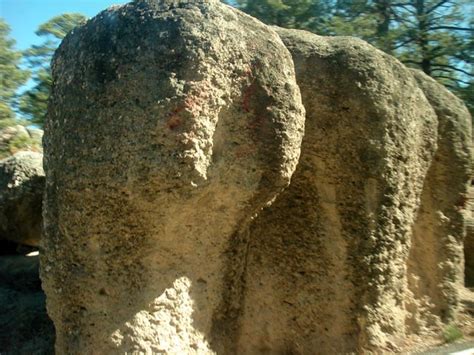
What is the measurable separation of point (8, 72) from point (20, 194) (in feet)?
28.3

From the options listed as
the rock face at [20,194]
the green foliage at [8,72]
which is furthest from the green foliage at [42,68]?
the rock face at [20,194]

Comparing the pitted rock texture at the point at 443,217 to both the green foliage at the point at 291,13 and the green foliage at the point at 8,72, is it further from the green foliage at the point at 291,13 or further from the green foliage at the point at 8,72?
the green foliage at the point at 8,72

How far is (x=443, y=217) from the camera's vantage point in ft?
17.2

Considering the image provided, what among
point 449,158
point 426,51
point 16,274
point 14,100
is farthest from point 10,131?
point 426,51

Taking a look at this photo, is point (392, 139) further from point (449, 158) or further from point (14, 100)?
point (14, 100)

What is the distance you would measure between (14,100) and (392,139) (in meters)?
11.5

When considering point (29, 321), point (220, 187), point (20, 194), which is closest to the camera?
point (220, 187)

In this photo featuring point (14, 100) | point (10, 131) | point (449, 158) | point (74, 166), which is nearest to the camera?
point (74, 166)

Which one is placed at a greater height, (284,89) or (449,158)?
(284,89)

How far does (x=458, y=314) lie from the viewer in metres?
5.52

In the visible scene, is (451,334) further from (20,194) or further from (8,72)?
(8,72)

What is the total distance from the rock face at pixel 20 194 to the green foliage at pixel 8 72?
7.57m

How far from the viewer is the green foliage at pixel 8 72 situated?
44.1 ft

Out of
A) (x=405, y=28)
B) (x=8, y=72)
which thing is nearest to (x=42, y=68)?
(x=8, y=72)
